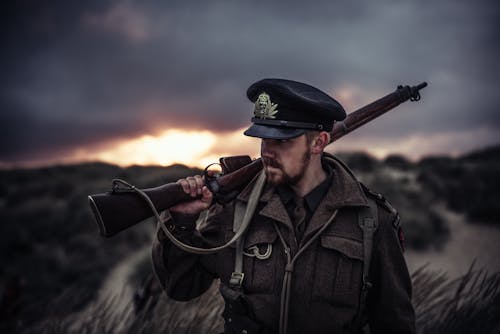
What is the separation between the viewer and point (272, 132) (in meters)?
2.46

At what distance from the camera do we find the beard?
248cm

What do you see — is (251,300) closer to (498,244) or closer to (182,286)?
(182,286)

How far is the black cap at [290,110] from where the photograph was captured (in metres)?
2.47

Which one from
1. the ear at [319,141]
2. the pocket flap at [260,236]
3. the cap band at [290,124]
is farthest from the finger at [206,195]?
the ear at [319,141]

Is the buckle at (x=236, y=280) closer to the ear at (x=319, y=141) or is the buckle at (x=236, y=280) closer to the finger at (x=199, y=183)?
the finger at (x=199, y=183)

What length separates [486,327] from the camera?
3.55 meters

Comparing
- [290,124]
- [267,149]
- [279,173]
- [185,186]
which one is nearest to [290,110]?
[290,124]

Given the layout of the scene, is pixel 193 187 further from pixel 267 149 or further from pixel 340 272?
pixel 340 272

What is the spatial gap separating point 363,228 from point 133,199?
1.42 meters

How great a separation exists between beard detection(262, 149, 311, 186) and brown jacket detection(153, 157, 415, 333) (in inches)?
5.8

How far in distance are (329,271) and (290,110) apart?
1048 mm

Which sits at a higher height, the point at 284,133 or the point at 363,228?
the point at 284,133

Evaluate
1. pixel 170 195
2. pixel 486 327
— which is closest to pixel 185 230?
pixel 170 195

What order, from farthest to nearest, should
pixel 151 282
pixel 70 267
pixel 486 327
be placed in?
pixel 70 267 → pixel 151 282 → pixel 486 327
